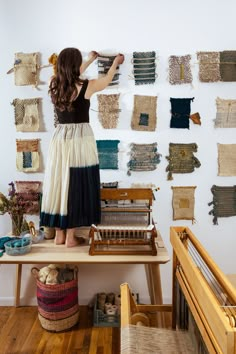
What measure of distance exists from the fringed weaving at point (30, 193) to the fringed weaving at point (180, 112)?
102cm

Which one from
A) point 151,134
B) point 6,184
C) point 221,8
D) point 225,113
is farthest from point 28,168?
point 221,8

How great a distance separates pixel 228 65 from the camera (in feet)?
7.62

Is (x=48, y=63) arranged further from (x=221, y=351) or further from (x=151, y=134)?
(x=221, y=351)

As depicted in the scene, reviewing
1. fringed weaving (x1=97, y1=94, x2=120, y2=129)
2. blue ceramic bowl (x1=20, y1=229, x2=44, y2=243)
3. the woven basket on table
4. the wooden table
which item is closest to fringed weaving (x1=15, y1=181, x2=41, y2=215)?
blue ceramic bowl (x1=20, y1=229, x2=44, y2=243)

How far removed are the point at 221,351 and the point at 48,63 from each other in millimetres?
2052

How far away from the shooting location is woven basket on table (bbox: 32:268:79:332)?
87.3 inches

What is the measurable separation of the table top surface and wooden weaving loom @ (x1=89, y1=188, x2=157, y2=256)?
4 centimetres

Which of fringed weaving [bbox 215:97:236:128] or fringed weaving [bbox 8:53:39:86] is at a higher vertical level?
fringed weaving [bbox 8:53:39:86]

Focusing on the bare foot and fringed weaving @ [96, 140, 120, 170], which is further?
fringed weaving @ [96, 140, 120, 170]

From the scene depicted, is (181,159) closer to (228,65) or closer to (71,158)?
(228,65)

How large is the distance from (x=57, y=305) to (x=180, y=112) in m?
1.46

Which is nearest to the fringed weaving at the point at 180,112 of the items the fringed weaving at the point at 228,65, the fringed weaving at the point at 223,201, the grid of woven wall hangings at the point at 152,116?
the grid of woven wall hangings at the point at 152,116

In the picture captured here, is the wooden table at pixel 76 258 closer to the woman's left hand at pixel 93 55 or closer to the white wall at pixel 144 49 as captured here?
the white wall at pixel 144 49

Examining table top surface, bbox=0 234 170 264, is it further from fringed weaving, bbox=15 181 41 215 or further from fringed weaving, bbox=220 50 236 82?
fringed weaving, bbox=220 50 236 82
